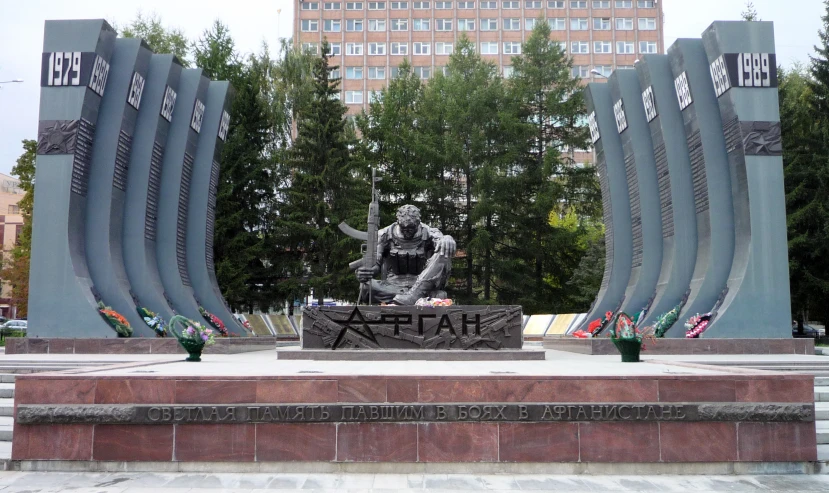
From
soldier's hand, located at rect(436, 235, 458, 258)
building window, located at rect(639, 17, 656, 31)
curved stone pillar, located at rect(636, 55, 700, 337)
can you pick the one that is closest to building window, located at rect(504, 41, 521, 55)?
building window, located at rect(639, 17, 656, 31)

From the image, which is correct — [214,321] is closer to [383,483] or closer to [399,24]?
[383,483]

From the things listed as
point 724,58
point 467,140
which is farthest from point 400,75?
point 724,58

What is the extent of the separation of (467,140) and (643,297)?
1348cm

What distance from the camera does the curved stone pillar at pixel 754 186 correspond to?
14961 mm

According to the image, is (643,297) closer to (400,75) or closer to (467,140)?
(467,140)

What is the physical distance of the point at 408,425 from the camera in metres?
6.76

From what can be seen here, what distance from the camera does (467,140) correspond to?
30.5 metres

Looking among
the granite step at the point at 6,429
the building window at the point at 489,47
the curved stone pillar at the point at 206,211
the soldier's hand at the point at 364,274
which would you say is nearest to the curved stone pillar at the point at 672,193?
the soldier's hand at the point at 364,274

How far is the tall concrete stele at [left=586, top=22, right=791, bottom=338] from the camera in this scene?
15.1m

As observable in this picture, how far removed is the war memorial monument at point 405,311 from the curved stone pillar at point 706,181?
0.15ft

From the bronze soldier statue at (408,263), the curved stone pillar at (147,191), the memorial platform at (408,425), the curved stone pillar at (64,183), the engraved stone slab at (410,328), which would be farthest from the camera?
the curved stone pillar at (147,191)

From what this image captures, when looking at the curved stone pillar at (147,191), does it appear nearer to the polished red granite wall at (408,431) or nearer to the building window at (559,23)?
the polished red granite wall at (408,431)

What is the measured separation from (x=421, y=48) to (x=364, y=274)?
147ft

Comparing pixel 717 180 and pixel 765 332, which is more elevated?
pixel 717 180
